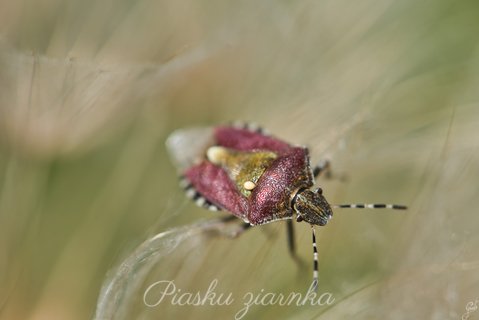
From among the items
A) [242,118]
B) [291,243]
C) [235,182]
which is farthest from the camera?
[242,118]

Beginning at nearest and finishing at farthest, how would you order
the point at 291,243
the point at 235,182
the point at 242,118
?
the point at 291,243 < the point at 235,182 < the point at 242,118

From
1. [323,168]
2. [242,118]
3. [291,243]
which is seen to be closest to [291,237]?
[291,243]

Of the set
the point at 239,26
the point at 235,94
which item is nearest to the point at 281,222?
the point at 235,94

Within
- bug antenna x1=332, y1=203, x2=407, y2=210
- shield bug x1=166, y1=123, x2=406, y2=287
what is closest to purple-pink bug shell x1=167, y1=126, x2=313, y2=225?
shield bug x1=166, y1=123, x2=406, y2=287

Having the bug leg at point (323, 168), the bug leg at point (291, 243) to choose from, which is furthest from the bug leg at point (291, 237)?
the bug leg at point (323, 168)

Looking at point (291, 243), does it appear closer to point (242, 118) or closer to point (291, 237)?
point (291, 237)

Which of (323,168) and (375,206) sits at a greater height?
(323,168)

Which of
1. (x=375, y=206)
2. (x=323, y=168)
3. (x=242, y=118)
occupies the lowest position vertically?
(x=375, y=206)

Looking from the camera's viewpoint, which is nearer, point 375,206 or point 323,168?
point 375,206
